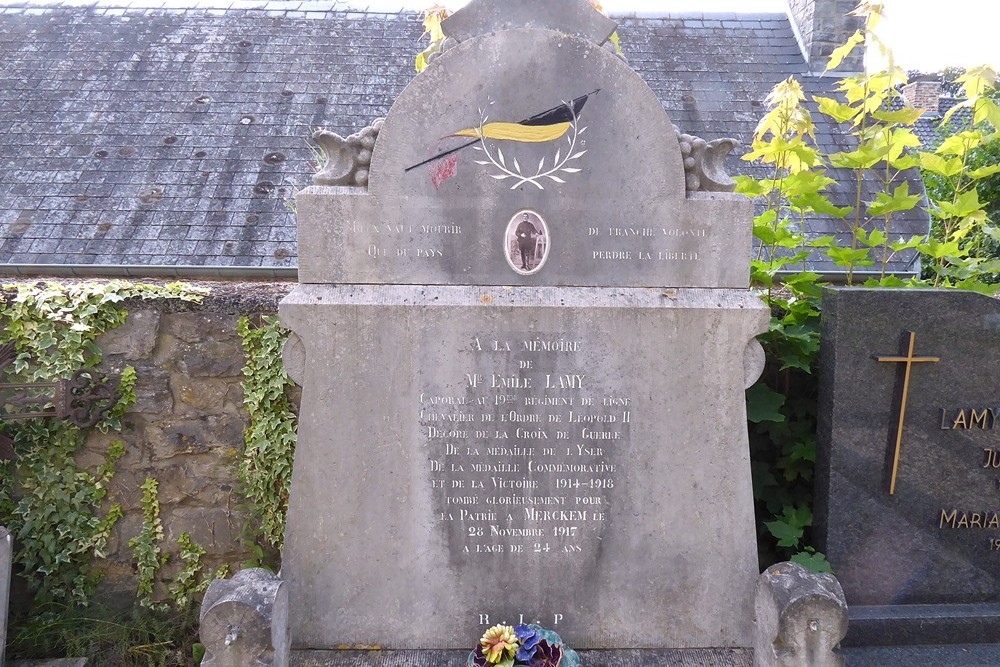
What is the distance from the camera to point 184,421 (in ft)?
11.3

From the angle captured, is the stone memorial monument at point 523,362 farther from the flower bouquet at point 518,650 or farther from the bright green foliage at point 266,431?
the bright green foliage at point 266,431

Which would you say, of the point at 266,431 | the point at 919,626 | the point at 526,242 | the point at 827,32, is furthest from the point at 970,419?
the point at 827,32

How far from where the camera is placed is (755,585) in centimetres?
264

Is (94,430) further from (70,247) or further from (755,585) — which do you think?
(70,247)

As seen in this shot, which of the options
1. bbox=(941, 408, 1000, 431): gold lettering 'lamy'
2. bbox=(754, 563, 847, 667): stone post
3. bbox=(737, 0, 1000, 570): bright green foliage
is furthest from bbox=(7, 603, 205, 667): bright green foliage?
bbox=(941, 408, 1000, 431): gold lettering 'lamy'

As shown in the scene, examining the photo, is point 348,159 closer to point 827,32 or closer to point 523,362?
point 523,362

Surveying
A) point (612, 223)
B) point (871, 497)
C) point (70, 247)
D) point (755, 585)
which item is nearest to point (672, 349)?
point (612, 223)

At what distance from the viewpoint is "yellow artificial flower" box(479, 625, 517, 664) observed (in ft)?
7.77

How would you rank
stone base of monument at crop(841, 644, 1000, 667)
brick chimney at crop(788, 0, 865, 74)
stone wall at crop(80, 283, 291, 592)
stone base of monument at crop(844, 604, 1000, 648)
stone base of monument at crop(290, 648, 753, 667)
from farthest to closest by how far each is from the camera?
brick chimney at crop(788, 0, 865, 74) < stone wall at crop(80, 283, 291, 592) < stone base of monument at crop(844, 604, 1000, 648) < stone base of monument at crop(841, 644, 1000, 667) < stone base of monument at crop(290, 648, 753, 667)

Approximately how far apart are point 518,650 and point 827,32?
1056cm

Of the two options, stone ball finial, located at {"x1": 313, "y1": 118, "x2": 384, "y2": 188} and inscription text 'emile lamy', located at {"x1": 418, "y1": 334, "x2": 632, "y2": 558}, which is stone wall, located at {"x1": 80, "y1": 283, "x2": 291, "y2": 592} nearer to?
stone ball finial, located at {"x1": 313, "y1": 118, "x2": 384, "y2": 188}

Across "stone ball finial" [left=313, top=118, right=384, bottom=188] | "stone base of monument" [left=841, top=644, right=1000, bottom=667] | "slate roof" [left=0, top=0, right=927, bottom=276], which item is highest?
"slate roof" [left=0, top=0, right=927, bottom=276]

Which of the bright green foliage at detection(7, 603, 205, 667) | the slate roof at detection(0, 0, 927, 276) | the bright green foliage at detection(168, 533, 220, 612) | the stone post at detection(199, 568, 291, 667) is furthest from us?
the slate roof at detection(0, 0, 927, 276)

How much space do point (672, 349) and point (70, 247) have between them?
734cm
